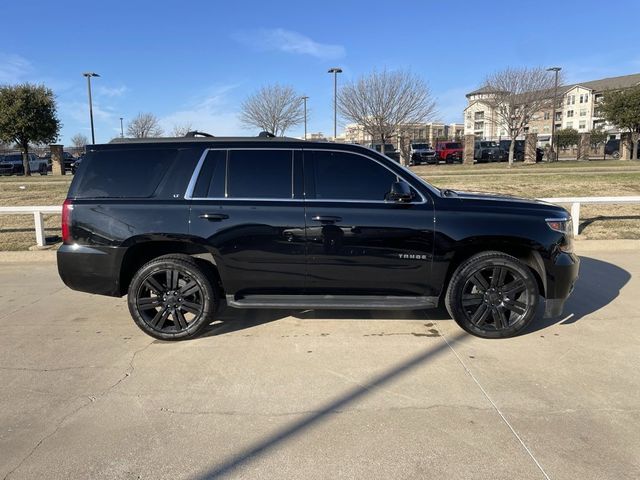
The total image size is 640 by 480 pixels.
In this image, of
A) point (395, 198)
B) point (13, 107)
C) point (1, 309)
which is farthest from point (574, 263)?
point (13, 107)

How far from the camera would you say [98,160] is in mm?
Answer: 4863

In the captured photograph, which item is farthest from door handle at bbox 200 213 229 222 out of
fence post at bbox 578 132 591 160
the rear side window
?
fence post at bbox 578 132 591 160

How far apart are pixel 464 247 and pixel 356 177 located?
3.94 feet

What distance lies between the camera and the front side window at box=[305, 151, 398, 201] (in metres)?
4.71

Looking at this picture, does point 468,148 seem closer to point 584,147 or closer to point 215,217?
point 584,147

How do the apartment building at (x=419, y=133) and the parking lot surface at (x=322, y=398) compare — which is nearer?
the parking lot surface at (x=322, y=398)

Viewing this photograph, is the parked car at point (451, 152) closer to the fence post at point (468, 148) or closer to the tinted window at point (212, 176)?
the fence post at point (468, 148)

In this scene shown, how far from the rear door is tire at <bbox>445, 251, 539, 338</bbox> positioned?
1490 millimetres

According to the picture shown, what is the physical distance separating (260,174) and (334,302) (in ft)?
4.60

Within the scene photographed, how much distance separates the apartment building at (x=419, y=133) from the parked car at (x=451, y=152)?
7.76 ft

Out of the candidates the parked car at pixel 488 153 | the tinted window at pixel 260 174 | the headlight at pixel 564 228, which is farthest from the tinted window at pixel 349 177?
the parked car at pixel 488 153

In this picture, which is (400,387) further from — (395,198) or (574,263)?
(574,263)

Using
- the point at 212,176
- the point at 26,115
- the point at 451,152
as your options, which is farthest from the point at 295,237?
the point at 451,152

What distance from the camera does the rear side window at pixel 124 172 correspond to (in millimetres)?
4805
